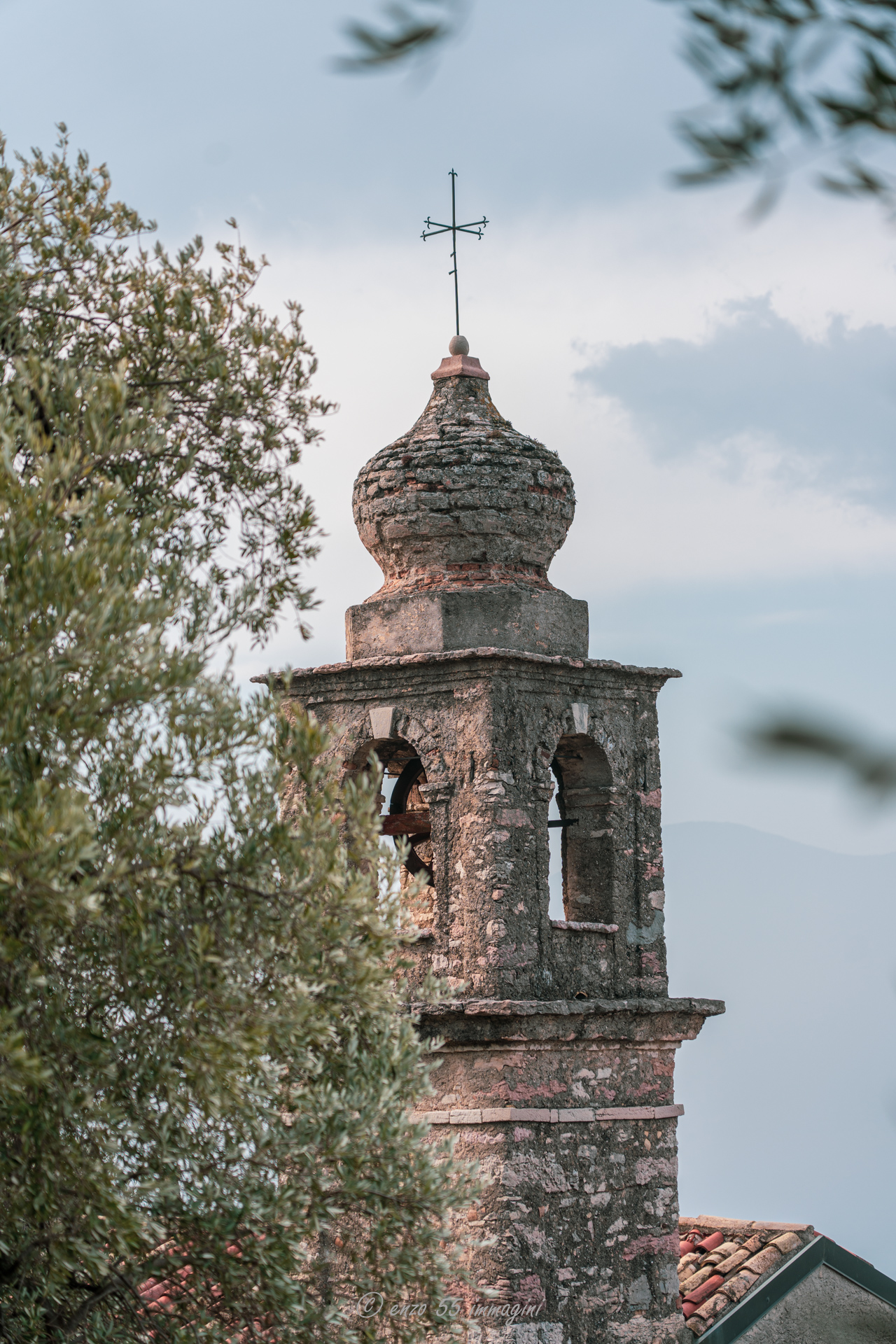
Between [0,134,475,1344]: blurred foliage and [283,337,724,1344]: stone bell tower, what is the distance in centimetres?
254

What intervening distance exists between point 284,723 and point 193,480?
58.4 inches

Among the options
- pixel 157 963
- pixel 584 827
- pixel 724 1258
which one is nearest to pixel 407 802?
pixel 584 827

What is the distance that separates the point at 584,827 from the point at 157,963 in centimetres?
522

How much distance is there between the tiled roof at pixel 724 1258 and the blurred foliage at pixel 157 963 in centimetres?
377

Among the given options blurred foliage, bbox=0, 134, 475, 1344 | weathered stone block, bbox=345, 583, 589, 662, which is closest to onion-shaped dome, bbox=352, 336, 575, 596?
weathered stone block, bbox=345, 583, 589, 662

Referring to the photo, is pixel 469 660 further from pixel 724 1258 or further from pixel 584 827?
pixel 724 1258

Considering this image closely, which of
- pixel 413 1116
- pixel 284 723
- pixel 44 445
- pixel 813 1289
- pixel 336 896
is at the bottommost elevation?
pixel 813 1289

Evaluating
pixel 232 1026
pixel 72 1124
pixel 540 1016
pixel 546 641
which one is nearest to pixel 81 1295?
pixel 72 1124

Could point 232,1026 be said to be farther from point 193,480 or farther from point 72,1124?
point 193,480

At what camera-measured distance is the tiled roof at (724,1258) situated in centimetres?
963

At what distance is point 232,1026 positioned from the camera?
17.1ft

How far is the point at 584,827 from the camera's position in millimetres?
10141

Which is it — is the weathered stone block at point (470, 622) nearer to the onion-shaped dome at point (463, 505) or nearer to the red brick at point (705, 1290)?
the onion-shaped dome at point (463, 505)

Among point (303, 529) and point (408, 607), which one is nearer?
point (303, 529)
